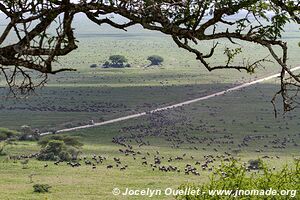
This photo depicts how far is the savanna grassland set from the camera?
33125 millimetres

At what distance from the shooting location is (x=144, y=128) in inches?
1960

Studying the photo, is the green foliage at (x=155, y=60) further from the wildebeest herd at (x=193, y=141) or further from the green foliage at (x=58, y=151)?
the green foliage at (x=58, y=151)

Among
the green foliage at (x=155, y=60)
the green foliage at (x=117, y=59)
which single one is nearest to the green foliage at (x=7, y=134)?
the green foliage at (x=117, y=59)

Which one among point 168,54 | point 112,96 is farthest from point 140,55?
point 112,96

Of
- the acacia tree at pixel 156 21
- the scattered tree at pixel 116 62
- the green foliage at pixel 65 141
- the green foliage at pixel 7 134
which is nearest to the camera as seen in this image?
the acacia tree at pixel 156 21

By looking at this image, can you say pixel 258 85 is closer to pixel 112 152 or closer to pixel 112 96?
pixel 112 96

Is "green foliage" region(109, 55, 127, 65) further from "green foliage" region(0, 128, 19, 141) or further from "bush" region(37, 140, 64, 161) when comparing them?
"bush" region(37, 140, 64, 161)

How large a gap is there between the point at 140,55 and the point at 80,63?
49.2 feet

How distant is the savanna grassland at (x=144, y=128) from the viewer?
109 ft

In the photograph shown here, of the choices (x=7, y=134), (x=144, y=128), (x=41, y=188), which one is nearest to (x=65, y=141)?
(x=7, y=134)

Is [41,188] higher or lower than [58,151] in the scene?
higher

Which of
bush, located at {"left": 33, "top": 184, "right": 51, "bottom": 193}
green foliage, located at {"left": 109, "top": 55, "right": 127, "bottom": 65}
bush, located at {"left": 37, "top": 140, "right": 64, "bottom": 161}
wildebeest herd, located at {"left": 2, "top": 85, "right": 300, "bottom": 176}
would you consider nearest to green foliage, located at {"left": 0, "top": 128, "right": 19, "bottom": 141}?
bush, located at {"left": 37, "top": 140, "right": 64, "bottom": 161}

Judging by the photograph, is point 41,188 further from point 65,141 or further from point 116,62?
point 116,62

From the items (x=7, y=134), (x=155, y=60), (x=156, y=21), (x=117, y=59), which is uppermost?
(x=156, y=21)
